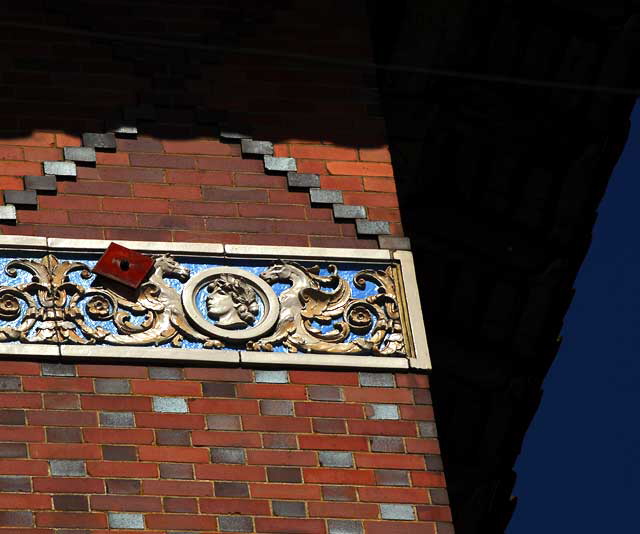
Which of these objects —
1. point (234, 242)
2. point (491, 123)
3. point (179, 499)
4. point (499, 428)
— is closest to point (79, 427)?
point (179, 499)

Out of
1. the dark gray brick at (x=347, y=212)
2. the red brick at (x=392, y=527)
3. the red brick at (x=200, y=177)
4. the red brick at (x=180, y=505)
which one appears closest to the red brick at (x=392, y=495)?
the red brick at (x=392, y=527)

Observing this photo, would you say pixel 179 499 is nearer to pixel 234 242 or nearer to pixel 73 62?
pixel 234 242

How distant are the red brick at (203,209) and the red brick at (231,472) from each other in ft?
4.62

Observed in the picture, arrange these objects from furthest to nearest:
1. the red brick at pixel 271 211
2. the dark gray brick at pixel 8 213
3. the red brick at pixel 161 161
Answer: the red brick at pixel 161 161 < the red brick at pixel 271 211 < the dark gray brick at pixel 8 213

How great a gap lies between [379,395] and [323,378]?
9.6 inches

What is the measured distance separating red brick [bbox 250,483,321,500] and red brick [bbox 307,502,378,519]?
47 millimetres

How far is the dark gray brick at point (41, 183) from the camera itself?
9734mm

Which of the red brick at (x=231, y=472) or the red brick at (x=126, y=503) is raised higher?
the red brick at (x=231, y=472)

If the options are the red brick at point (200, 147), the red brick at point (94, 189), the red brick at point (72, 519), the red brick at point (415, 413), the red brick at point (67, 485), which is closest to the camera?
the red brick at point (72, 519)

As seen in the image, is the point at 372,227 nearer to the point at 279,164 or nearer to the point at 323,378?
the point at 279,164

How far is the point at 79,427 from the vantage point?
888 centimetres

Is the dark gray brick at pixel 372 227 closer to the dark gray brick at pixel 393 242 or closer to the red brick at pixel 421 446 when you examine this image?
the dark gray brick at pixel 393 242

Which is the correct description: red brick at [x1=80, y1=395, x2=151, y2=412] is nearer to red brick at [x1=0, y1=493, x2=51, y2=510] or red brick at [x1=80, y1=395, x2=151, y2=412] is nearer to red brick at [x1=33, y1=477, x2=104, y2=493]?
red brick at [x1=33, y1=477, x2=104, y2=493]

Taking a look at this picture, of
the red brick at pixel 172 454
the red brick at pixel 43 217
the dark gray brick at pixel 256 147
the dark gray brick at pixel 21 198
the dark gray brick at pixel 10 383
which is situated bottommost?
the red brick at pixel 172 454
